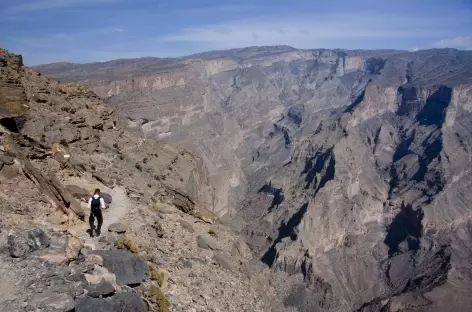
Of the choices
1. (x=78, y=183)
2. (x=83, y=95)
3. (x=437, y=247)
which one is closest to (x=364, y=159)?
(x=437, y=247)

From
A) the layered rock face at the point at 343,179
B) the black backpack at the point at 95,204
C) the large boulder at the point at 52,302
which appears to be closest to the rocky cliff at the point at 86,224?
the large boulder at the point at 52,302

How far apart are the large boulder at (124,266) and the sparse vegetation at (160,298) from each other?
408 millimetres

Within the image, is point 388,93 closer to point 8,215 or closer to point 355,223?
point 355,223

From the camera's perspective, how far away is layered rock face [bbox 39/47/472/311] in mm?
59156

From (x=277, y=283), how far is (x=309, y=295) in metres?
4.34

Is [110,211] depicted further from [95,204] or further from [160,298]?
[160,298]

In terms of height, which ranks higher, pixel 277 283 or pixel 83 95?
pixel 83 95

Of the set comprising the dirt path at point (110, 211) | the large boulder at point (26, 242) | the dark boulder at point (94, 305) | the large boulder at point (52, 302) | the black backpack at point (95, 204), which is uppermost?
the large boulder at point (26, 242)

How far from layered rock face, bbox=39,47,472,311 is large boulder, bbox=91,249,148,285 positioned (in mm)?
44657

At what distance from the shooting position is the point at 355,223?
72.5 m

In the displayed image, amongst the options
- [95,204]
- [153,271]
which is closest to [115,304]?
[153,271]

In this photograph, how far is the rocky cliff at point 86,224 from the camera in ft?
30.9

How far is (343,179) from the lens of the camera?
81.1 metres

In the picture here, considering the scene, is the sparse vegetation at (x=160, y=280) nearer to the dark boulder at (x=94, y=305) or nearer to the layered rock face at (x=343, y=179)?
the dark boulder at (x=94, y=305)
